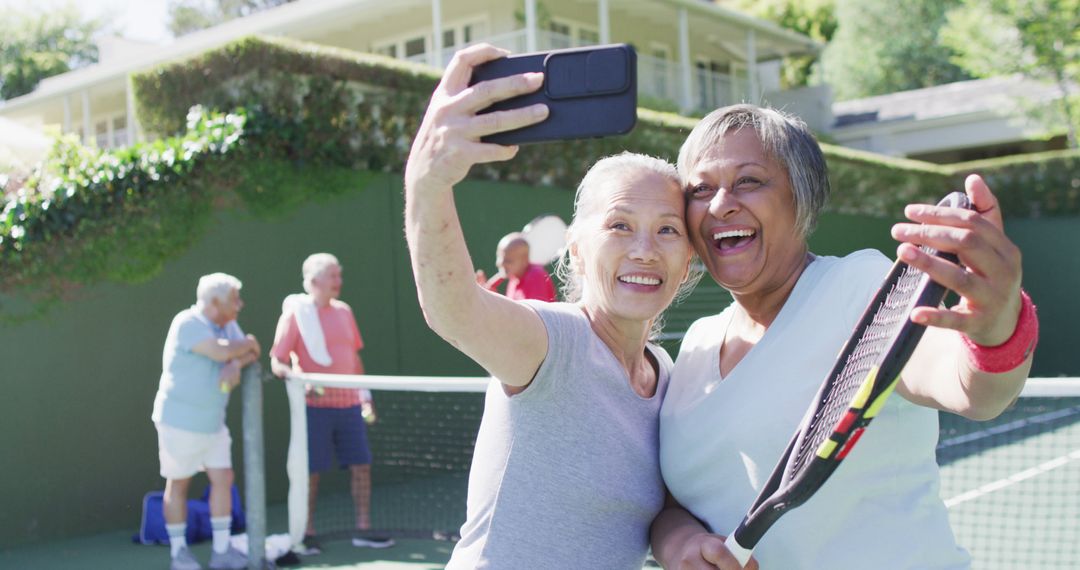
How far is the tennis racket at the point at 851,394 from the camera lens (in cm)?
158

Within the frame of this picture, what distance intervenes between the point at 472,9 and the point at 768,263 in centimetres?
2061

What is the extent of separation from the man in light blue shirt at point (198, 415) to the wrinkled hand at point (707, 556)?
495 centimetres

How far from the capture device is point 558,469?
2037mm

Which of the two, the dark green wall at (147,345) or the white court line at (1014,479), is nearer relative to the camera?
the dark green wall at (147,345)

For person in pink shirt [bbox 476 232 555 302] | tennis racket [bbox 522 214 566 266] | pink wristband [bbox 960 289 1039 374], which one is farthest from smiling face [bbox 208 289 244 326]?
pink wristband [bbox 960 289 1039 374]

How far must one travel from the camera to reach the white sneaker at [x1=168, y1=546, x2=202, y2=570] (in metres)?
6.40

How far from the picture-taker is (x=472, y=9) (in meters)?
21.9

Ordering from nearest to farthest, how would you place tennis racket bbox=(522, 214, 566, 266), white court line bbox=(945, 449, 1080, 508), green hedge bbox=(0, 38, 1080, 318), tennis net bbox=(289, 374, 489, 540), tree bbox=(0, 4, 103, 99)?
green hedge bbox=(0, 38, 1080, 318)
tennis net bbox=(289, 374, 489, 540)
white court line bbox=(945, 449, 1080, 508)
tennis racket bbox=(522, 214, 566, 266)
tree bbox=(0, 4, 103, 99)

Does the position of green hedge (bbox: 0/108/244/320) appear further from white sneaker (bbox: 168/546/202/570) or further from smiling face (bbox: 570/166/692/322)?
smiling face (bbox: 570/166/692/322)

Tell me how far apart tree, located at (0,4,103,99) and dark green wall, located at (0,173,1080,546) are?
42335 millimetres

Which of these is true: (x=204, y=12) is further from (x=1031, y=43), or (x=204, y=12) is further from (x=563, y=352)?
(x=563, y=352)

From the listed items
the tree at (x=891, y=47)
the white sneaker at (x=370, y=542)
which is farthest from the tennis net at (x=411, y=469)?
the tree at (x=891, y=47)

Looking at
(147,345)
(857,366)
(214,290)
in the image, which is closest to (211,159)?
(147,345)

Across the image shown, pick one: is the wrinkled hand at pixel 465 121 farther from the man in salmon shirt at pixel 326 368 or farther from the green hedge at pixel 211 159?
the green hedge at pixel 211 159
